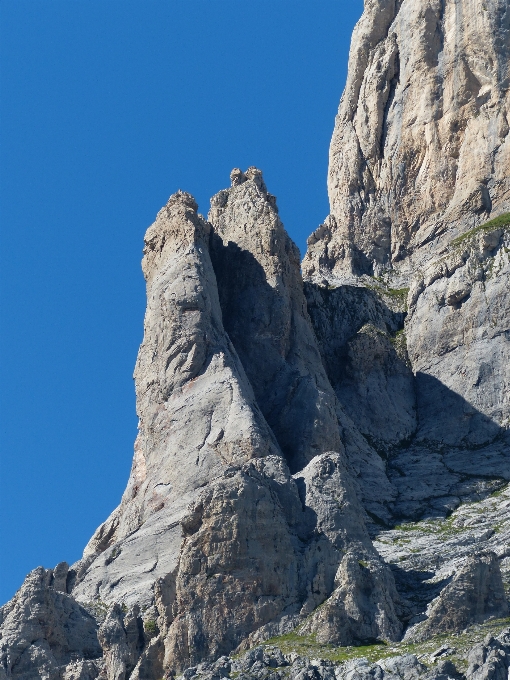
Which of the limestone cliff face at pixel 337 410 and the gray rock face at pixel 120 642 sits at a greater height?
the limestone cliff face at pixel 337 410

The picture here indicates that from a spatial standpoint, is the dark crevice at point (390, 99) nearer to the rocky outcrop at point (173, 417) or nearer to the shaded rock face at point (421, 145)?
the shaded rock face at point (421, 145)

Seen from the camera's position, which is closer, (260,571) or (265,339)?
(260,571)

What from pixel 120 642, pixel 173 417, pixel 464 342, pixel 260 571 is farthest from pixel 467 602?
pixel 464 342

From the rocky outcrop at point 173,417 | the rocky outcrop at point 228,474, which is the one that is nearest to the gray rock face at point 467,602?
the rocky outcrop at point 228,474

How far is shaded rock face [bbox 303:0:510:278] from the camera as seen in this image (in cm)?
11931

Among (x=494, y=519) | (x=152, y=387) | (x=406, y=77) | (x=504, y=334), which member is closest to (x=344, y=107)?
(x=406, y=77)

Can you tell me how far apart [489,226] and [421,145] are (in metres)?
12.3

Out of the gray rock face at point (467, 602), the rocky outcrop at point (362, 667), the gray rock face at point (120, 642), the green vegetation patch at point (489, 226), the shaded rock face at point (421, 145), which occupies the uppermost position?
the shaded rock face at point (421, 145)

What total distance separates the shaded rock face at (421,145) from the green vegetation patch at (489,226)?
83.0 inches

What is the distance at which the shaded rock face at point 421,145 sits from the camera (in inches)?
4697

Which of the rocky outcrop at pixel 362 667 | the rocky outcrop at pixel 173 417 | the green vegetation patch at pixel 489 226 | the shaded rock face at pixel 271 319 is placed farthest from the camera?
the green vegetation patch at pixel 489 226

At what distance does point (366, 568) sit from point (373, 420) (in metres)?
27.2

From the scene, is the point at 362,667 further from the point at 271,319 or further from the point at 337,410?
the point at 271,319

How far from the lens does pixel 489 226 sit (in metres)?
112
